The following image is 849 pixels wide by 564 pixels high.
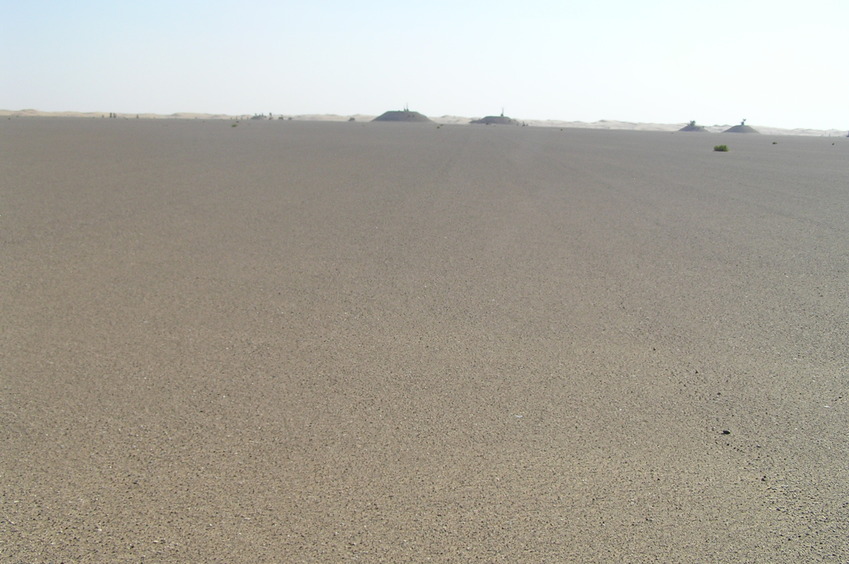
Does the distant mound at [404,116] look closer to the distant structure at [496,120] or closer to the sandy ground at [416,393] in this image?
the distant structure at [496,120]

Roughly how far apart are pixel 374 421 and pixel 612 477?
124 centimetres

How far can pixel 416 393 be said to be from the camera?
441cm

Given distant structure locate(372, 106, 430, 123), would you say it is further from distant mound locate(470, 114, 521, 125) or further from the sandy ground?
the sandy ground

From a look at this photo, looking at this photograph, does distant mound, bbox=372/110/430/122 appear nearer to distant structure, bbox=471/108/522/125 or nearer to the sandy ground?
distant structure, bbox=471/108/522/125

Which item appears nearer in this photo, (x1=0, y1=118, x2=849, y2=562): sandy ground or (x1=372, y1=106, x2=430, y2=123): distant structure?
(x1=0, y1=118, x2=849, y2=562): sandy ground

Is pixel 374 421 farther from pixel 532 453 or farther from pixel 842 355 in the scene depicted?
pixel 842 355

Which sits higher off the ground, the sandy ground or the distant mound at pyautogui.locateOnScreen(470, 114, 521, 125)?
the sandy ground

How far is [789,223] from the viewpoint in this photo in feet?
37.8

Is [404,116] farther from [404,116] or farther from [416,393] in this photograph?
[416,393]

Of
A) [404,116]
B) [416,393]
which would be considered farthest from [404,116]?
[416,393]

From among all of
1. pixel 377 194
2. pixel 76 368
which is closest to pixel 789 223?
pixel 377 194

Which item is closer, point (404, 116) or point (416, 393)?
point (416, 393)

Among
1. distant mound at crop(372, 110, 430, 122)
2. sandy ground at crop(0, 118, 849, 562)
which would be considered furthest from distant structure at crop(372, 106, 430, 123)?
sandy ground at crop(0, 118, 849, 562)

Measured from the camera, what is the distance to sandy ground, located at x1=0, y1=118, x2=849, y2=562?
305 centimetres
